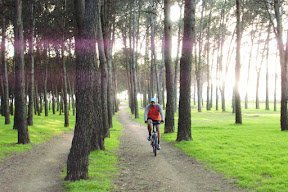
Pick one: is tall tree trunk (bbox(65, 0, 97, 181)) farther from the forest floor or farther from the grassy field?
the grassy field

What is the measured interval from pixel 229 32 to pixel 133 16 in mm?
16177

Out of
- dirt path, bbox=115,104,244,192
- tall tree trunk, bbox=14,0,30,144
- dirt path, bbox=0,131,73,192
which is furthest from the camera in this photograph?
tall tree trunk, bbox=14,0,30,144

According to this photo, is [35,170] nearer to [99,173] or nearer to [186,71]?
[99,173]

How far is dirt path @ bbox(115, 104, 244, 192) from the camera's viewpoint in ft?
19.8

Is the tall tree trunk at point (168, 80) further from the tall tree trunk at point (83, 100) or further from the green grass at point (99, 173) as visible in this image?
the tall tree trunk at point (83, 100)

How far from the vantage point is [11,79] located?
36.0 meters

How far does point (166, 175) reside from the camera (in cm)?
702

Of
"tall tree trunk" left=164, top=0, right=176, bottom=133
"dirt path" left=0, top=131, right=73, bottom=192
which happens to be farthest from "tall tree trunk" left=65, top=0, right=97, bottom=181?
"tall tree trunk" left=164, top=0, right=176, bottom=133

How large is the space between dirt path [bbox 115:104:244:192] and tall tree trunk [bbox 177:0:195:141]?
188 cm

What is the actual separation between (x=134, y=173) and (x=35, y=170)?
3218mm

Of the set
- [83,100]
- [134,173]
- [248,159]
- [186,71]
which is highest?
[186,71]

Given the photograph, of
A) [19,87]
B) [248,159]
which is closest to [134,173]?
[248,159]

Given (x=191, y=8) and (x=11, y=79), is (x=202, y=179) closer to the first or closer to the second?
(x=191, y=8)

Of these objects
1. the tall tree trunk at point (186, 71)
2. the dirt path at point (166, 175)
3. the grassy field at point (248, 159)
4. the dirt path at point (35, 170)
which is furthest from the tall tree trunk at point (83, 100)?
the tall tree trunk at point (186, 71)
